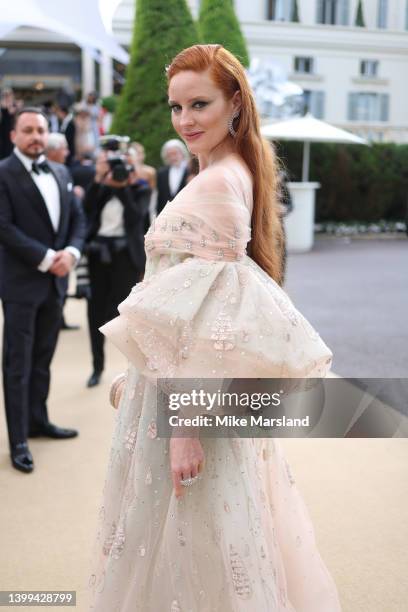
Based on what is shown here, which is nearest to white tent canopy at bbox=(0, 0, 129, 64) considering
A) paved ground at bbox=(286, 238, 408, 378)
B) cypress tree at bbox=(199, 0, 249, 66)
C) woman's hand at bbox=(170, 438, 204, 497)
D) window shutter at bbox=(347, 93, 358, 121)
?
paved ground at bbox=(286, 238, 408, 378)

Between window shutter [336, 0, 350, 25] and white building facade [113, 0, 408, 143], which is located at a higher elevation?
window shutter [336, 0, 350, 25]

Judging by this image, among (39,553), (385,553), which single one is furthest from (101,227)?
(385,553)

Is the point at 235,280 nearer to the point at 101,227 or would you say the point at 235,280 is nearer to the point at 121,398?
the point at 121,398

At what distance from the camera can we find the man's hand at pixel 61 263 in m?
3.64

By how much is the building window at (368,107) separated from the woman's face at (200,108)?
19970 mm

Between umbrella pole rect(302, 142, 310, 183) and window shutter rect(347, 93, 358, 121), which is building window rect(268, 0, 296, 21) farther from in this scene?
umbrella pole rect(302, 142, 310, 183)

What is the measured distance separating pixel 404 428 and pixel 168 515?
270cm

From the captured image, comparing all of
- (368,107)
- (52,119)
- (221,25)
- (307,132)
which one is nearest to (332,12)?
(368,107)

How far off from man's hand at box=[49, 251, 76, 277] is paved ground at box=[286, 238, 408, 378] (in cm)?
243

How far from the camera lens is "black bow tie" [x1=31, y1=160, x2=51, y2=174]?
11.9 feet

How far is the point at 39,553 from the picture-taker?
2781 mm

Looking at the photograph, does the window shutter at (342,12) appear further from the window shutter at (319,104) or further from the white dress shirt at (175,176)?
the white dress shirt at (175,176)

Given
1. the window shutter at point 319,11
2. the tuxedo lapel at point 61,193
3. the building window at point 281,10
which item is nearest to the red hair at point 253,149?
the tuxedo lapel at point 61,193

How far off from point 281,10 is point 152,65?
32.5 feet
